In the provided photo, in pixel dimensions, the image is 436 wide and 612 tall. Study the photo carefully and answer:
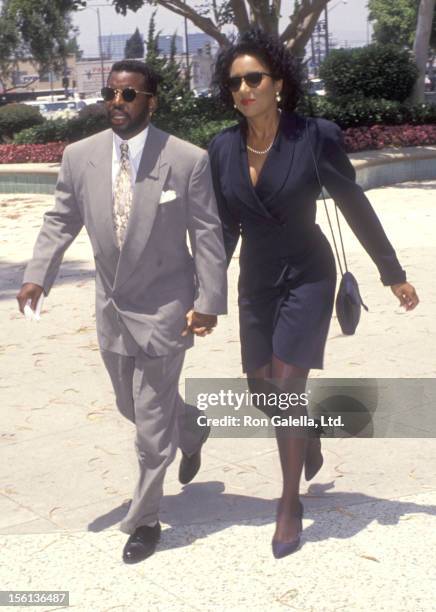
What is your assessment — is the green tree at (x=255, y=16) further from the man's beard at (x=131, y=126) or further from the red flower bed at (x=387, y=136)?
the man's beard at (x=131, y=126)

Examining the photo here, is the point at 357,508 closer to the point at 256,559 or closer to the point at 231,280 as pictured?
the point at 256,559

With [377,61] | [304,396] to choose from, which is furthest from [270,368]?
[377,61]

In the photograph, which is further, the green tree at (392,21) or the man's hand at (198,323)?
the green tree at (392,21)

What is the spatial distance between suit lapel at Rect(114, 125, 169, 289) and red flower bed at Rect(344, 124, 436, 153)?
49.2ft

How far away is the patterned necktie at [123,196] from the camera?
455cm

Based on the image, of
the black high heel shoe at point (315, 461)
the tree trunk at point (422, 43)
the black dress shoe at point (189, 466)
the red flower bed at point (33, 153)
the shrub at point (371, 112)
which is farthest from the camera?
the tree trunk at point (422, 43)

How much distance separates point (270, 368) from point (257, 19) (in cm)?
1839

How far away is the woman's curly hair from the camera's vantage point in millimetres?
4695

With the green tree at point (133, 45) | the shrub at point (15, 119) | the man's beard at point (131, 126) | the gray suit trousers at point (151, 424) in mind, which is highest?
the man's beard at point (131, 126)

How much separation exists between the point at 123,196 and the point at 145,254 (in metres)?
0.25

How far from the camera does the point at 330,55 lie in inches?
885

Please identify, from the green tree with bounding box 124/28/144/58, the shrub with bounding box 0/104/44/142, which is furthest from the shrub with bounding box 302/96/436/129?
the green tree with bounding box 124/28/144/58

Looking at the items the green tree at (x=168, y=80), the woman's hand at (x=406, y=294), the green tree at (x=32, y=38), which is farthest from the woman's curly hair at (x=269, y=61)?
the green tree at (x=32, y=38)

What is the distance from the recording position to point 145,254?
4535 millimetres
